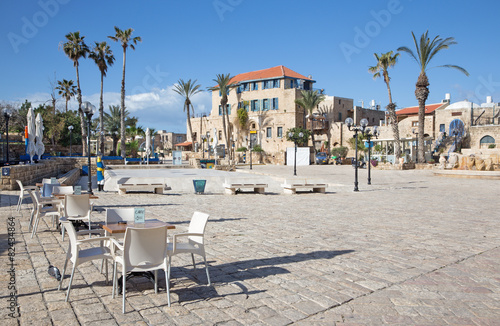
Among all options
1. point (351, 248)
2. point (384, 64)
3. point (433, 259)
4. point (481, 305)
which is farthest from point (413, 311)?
point (384, 64)

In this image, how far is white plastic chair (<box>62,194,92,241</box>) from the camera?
7141 millimetres

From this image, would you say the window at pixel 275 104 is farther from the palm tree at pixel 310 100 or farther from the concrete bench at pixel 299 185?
the concrete bench at pixel 299 185

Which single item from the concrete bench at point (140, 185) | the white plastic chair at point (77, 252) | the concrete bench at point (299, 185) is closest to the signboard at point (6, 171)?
the concrete bench at point (140, 185)

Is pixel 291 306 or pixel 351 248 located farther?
pixel 351 248

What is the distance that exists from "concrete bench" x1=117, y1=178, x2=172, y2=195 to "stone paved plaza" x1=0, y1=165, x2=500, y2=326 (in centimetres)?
571

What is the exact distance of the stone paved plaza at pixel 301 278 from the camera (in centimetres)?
386

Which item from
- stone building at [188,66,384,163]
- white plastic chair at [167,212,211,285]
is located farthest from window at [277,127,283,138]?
white plastic chair at [167,212,211,285]

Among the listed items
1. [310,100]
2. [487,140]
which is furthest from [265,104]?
[487,140]

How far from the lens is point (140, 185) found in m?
15.6

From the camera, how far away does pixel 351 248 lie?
21.9 ft

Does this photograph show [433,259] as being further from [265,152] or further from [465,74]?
[265,152]

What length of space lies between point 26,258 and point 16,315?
2.33m

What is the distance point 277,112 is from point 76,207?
50.5 m

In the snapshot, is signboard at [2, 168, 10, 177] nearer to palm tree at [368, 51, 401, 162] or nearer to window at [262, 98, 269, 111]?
palm tree at [368, 51, 401, 162]
